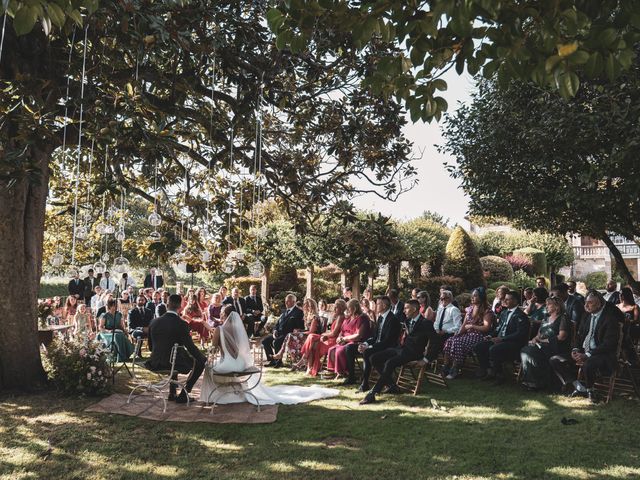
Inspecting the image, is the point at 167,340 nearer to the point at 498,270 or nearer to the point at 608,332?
the point at 608,332

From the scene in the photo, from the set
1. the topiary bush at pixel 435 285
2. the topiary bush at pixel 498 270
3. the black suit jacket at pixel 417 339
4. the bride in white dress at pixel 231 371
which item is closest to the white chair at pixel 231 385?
the bride in white dress at pixel 231 371

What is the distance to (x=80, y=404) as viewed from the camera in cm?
779

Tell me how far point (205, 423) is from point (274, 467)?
188 cm

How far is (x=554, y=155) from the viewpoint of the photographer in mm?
10938

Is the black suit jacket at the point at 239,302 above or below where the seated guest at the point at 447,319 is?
above

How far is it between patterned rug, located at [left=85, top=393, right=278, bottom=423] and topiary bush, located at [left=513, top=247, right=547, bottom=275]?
26984 mm

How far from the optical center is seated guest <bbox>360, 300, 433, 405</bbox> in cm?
874

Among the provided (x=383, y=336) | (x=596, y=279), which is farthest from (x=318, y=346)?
(x=596, y=279)

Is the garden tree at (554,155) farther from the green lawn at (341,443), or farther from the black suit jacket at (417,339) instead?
the green lawn at (341,443)

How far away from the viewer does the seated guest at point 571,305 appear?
9836 millimetres

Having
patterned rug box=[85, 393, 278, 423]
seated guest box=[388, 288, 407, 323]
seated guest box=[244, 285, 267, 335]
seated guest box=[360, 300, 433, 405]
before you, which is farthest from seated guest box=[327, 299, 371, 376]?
seated guest box=[244, 285, 267, 335]

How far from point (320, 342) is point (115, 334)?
4.56 m

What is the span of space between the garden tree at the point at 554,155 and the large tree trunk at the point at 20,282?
27.3 ft

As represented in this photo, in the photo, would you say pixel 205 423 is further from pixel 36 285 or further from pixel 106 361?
pixel 36 285
